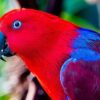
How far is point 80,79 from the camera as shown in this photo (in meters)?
0.67

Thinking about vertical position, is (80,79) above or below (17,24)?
below

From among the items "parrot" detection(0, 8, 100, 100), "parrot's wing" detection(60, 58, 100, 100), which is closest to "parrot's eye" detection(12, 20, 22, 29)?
"parrot" detection(0, 8, 100, 100)

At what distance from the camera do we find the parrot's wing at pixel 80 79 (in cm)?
67

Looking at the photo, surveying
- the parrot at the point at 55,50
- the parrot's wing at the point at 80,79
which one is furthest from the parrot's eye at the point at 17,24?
the parrot's wing at the point at 80,79

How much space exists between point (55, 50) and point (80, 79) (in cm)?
7

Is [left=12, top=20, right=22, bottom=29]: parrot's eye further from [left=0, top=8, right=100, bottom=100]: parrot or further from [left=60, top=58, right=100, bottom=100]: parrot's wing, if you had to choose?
[left=60, top=58, right=100, bottom=100]: parrot's wing

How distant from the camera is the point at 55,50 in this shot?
2.25 ft

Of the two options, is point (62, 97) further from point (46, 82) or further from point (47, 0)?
point (47, 0)

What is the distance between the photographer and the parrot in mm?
670

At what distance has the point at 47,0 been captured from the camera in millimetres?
905

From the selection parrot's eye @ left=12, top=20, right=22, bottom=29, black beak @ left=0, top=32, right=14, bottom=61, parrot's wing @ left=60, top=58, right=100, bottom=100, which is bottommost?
parrot's wing @ left=60, top=58, right=100, bottom=100

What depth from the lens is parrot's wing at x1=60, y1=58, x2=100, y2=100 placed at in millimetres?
671

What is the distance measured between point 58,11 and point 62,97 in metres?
0.31

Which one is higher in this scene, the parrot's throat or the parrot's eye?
the parrot's eye
